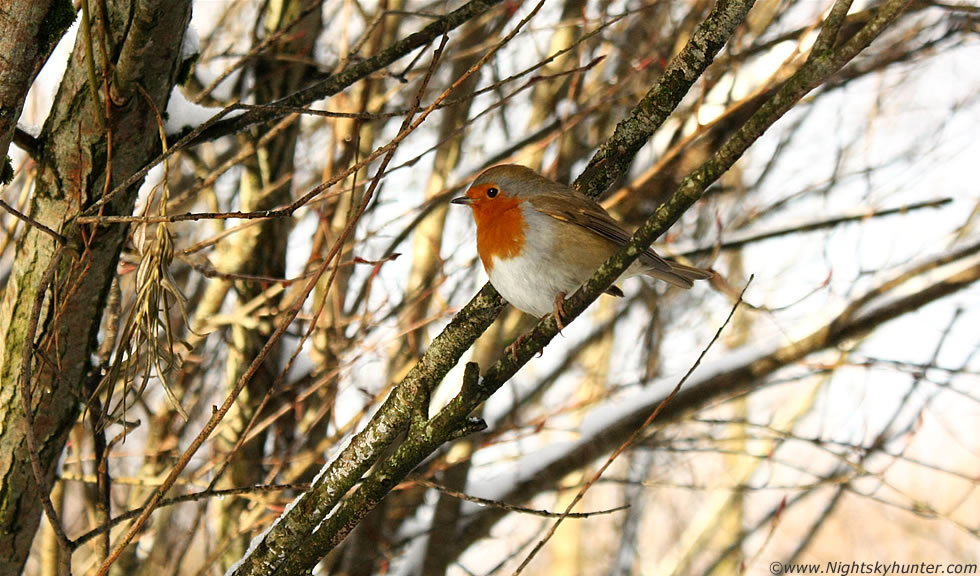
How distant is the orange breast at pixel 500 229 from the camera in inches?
104

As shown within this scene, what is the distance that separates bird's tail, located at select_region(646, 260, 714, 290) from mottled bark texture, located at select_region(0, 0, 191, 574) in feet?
5.53

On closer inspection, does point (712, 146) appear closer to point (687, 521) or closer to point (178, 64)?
point (178, 64)

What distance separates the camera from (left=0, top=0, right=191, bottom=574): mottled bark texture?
2184mm

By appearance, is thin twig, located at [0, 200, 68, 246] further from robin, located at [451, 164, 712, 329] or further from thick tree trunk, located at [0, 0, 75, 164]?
robin, located at [451, 164, 712, 329]

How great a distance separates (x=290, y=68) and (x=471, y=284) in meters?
1.74

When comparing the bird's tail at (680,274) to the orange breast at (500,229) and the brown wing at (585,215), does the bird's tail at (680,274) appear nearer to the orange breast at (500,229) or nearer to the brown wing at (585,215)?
the brown wing at (585,215)

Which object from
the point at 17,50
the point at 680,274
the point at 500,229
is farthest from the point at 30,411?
the point at 680,274

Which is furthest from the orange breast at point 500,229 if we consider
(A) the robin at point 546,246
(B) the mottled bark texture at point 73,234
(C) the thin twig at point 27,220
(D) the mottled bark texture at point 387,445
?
(C) the thin twig at point 27,220

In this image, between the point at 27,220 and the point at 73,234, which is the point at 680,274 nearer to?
the point at 73,234

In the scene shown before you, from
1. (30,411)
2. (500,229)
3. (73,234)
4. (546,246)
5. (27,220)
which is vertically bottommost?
(30,411)

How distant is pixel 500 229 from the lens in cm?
273

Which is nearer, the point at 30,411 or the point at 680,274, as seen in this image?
the point at 30,411

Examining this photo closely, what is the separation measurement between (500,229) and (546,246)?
7.7 inches

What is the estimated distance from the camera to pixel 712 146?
4906 mm
